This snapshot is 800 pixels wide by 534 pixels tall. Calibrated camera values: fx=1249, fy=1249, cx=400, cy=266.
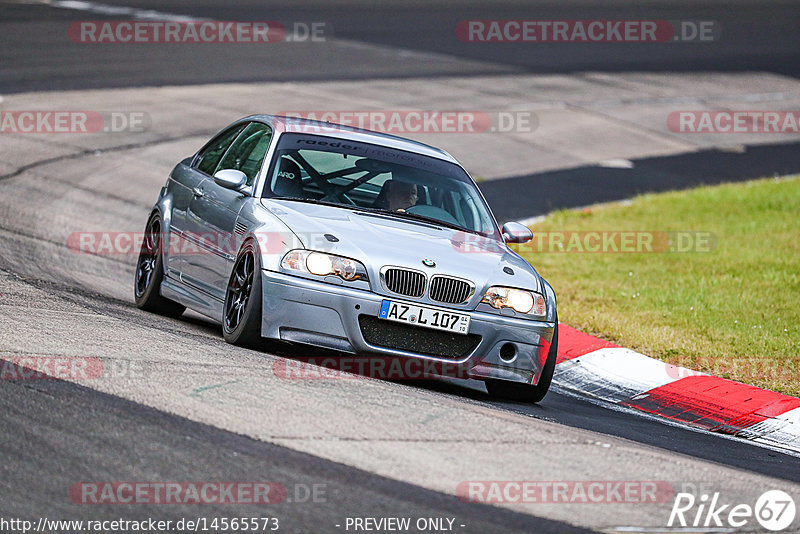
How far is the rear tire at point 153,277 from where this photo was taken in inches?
364

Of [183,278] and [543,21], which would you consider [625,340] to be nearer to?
[183,278]

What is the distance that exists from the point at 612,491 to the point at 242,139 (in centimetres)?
475

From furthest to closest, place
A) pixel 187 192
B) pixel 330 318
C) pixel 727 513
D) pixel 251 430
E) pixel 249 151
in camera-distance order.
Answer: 1. pixel 187 192
2. pixel 249 151
3. pixel 330 318
4. pixel 251 430
5. pixel 727 513

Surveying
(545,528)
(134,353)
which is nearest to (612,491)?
(545,528)

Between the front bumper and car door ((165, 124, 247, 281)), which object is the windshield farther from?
the front bumper

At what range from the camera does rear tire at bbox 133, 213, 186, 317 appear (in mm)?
9250

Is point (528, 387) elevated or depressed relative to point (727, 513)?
depressed

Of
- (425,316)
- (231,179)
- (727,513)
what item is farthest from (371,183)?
(727,513)

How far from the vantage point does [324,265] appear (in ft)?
24.0

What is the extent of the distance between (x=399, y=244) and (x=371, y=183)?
44.3 inches

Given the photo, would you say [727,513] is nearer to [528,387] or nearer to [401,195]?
[528,387]

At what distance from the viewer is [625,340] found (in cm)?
1007

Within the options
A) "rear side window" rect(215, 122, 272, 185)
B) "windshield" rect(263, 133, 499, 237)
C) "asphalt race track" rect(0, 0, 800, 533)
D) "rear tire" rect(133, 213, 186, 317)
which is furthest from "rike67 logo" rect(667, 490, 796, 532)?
"rear tire" rect(133, 213, 186, 317)

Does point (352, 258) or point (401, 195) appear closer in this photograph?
point (352, 258)
